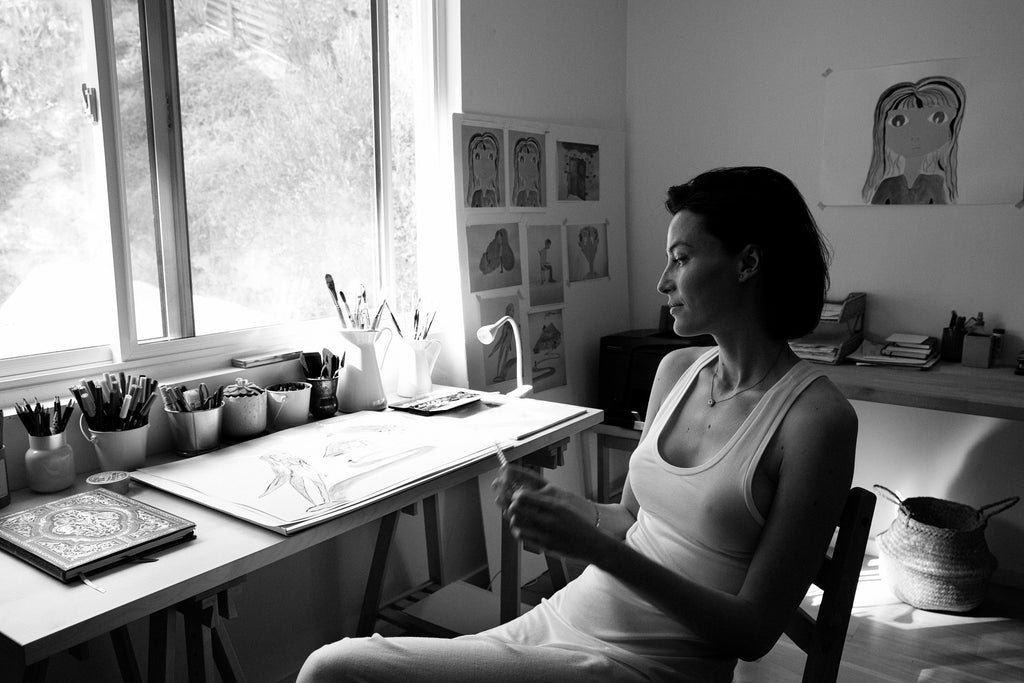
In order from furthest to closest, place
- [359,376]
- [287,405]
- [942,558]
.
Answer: [942,558] < [359,376] < [287,405]

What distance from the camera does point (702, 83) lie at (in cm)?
338

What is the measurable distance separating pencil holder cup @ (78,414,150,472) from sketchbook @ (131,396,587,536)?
5cm

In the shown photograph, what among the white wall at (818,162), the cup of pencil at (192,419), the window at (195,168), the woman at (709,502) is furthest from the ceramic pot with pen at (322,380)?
the white wall at (818,162)

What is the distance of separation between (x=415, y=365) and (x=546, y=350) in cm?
81

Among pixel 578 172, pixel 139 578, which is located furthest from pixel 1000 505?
pixel 139 578

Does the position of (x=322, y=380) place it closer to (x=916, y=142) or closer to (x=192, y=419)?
(x=192, y=419)

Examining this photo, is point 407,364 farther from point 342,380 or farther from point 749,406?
point 749,406

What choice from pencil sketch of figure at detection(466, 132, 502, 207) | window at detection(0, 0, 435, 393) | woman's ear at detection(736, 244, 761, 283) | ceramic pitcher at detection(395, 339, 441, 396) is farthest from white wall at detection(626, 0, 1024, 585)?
woman's ear at detection(736, 244, 761, 283)

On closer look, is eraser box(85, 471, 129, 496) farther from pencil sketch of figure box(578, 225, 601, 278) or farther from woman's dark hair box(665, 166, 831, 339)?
pencil sketch of figure box(578, 225, 601, 278)

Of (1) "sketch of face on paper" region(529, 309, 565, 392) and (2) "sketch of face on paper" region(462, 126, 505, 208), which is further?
(1) "sketch of face on paper" region(529, 309, 565, 392)

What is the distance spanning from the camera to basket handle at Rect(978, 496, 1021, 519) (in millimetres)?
2670

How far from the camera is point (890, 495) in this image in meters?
3.06

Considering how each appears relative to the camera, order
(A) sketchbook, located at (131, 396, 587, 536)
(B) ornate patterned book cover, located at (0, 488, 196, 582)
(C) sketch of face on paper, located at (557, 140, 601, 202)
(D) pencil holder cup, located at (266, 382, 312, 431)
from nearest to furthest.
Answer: (B) ornate patterned book cover, located at (0, 488, 196, 582) → (A) sketchbook, located at (131, 396, 587, 536) → (D) pencil holder cup, located at (266, 382, 312, 431) → (C) sketch of face on paper, located at (557, 140, 601, 202)

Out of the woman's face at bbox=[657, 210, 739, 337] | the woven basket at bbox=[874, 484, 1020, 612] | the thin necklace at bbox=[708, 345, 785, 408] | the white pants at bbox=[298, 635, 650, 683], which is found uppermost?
the woman's face at bbox=[657, 210, 739, 337]
